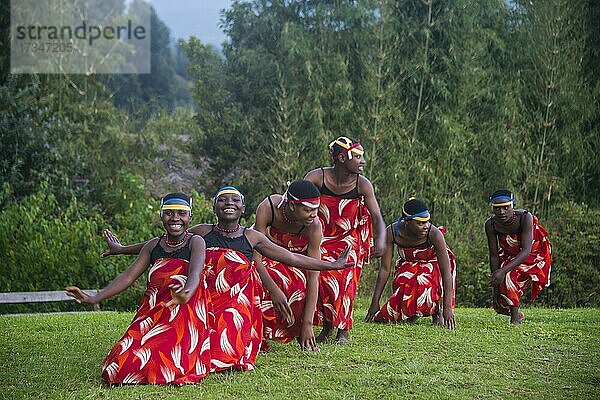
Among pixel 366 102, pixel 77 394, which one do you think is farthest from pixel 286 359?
pixel 366 102

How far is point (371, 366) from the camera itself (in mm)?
6426

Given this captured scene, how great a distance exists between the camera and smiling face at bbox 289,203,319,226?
22.7 feet

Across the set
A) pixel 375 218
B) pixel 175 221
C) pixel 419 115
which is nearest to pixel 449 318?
pixel 375 218

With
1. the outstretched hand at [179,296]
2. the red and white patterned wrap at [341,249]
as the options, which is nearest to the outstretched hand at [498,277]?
the red and white patterned wrap at [341,249]

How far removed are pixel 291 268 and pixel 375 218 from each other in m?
1.02

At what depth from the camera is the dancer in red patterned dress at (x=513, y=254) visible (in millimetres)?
9109

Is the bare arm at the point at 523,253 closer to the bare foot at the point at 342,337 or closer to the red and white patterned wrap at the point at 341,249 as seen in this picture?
the red and white patterned wrap at the point at 341,249

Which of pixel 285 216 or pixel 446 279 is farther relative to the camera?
pixel 446 279

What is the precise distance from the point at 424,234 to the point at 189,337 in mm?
3651

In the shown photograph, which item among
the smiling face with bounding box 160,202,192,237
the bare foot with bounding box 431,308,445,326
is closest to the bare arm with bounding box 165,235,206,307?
the smiling face with bounding box 160,202,192,237

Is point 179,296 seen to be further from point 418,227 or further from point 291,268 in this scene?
point 418,227

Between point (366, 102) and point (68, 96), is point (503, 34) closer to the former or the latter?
point (366, 102)

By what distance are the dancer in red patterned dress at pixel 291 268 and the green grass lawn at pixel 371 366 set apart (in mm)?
186

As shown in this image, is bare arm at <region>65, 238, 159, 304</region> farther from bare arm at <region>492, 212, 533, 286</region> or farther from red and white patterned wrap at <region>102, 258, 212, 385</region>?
bare arm at <region>492, 212, 533, 286</region>
